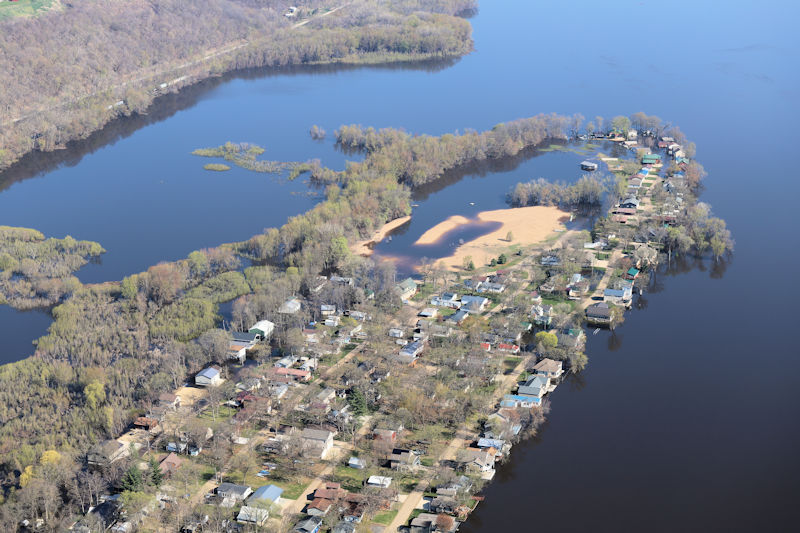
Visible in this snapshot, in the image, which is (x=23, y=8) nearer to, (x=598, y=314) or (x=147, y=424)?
(x=147, y=424)

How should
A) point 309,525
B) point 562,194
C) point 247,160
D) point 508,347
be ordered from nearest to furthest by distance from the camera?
point 309,525 < point 508,347 < point 562,194 < point 247,160

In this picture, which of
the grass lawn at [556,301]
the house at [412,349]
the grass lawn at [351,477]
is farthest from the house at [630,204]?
the grass lawn at [351,477]

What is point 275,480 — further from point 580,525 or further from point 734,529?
point 734,529

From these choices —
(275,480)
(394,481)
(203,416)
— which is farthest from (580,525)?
(203,416)

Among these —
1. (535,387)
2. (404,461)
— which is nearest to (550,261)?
(535,387)

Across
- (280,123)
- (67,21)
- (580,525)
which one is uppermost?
(67,21)

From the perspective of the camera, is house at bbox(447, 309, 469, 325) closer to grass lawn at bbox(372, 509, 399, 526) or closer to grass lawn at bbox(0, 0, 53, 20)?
grass lawn at bbox(372, 509, 399, 526)
